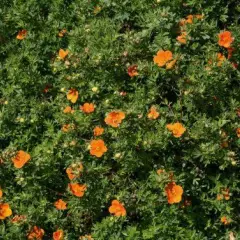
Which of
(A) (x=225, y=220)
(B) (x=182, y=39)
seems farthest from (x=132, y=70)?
(A) (x=225, y=220)

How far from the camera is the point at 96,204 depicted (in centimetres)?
406

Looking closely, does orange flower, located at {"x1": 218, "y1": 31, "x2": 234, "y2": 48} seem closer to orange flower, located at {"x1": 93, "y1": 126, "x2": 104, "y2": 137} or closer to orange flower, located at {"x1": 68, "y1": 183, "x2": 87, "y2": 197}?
orange flower, located at {"x1": 93, "y1": 126, "x2": 104, "y2": 137}

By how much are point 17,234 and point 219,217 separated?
64.4 inches

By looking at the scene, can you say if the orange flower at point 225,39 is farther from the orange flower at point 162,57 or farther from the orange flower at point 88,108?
the orange flower at point 88,108

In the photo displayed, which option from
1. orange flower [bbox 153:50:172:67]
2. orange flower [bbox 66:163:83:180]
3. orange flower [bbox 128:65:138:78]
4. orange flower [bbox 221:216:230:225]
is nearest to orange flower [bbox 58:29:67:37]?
orange flower [bbox 128:65:138:78]

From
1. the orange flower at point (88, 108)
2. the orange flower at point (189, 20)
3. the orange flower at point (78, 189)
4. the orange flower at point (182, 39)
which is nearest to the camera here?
the orange flower at point (78, 189)

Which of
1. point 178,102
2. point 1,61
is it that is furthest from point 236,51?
point 1,61

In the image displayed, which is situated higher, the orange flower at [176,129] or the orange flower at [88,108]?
the orange flower at [88,108]

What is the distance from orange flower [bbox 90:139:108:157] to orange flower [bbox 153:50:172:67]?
81 centimetres

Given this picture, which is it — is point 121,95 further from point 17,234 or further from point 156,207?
point 17,234

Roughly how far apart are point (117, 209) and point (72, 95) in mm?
1092

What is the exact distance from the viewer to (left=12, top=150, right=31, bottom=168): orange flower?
3.99m

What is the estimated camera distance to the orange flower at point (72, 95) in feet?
14.2

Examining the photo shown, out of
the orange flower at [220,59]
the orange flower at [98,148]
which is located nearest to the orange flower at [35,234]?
the orange flower at [98,148]
